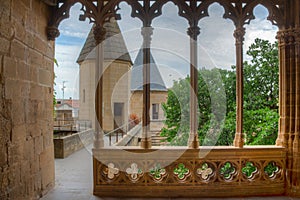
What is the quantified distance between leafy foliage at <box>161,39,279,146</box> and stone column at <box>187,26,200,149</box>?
1819mm

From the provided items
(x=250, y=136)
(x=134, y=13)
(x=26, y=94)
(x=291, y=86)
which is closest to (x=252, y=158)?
(x=291, y=86)

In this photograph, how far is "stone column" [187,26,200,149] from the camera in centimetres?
318

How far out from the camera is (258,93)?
16.0 feet

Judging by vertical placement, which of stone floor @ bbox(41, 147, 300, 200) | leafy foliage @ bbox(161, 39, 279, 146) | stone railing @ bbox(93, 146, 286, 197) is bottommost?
stone floor @ bbox(41, 147, 300, 200)

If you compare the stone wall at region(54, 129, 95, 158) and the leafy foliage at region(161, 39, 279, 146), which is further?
the stone wall at region(54, 129, 95, 158)

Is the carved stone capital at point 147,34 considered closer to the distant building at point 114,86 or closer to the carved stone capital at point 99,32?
the carved stone capital at point 99,32

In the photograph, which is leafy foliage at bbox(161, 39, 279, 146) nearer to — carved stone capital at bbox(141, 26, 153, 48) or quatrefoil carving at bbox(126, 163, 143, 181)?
quatrefoil carving at bbox(126, 163, 143, 181)

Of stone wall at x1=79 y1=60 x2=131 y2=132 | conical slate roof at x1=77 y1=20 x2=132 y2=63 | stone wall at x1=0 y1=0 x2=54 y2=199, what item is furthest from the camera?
stone wall at x1=79 y1=60 x2=131 y2=132

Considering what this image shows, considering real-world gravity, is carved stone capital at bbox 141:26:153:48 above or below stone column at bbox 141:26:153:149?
above

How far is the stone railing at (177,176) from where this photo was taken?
10.2 ft

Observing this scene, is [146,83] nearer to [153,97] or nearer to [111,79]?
[153,97]

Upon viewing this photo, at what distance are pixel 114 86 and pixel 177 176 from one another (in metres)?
7.96

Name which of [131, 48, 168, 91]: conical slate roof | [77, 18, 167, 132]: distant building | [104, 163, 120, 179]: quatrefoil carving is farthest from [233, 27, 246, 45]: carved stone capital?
[77, 18, 167, 132]: distant building

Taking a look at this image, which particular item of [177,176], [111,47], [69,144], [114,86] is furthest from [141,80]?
[177,176]
